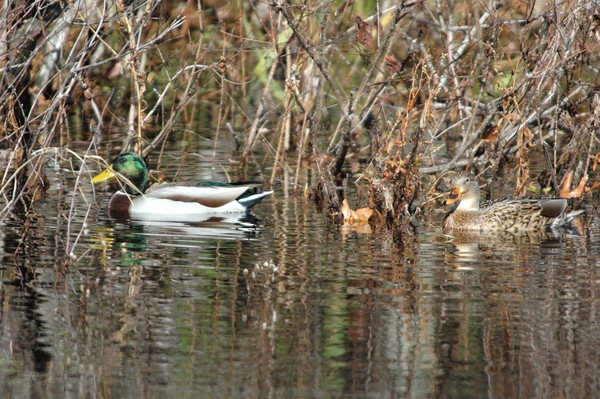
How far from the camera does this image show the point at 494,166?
1173 cm

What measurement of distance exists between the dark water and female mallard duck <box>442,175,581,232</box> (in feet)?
0.98

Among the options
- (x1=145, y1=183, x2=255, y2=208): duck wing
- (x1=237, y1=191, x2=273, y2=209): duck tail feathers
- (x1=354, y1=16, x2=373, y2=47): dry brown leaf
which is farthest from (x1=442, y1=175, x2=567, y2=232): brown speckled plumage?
(x1=145, y1=183, x2=255, y2=208): duck wing

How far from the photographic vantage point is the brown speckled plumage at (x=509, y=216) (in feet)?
36.2

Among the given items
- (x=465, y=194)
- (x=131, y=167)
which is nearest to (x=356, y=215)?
(x=465, y=194)

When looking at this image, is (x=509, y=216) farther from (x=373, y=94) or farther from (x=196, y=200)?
(x=196, y=200)

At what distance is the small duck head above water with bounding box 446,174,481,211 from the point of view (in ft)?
37.4

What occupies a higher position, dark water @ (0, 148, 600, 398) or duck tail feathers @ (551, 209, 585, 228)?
duck tail feathers @ (551, 209, 585, 228)

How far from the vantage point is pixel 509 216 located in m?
11.1

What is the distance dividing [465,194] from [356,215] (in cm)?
103

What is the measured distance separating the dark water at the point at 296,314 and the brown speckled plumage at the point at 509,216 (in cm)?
30

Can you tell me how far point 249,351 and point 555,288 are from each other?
2487mm

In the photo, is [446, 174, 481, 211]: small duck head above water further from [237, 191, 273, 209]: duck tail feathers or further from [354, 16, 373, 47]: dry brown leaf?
[237, 191, 273, 209]: duck tail feathers

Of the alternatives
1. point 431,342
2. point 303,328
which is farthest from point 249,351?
point 431,342

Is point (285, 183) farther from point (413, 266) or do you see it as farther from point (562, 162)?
point (413, 266)
